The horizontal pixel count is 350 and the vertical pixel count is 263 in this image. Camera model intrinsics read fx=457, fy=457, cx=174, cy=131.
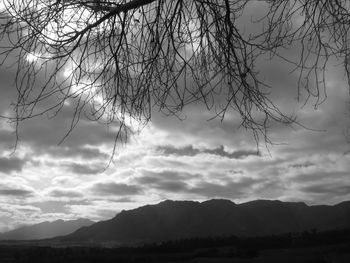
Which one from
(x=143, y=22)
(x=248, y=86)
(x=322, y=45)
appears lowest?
(x=248, y=86)

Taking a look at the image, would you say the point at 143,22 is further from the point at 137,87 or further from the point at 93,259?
the point at 93,259

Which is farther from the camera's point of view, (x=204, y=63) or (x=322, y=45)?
(x=204, y=63)

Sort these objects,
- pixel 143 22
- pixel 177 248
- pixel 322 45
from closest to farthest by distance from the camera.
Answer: pixel 322 45 → pixel 143 22 → pixel 177 248

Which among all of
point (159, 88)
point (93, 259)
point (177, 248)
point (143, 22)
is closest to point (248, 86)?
point (159, 88)

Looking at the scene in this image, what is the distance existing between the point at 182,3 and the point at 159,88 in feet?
2.69

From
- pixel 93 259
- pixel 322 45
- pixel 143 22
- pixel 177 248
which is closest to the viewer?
pixel 322 45

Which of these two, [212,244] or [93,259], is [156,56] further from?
[212,244]

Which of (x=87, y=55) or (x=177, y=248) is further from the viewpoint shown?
(x=177, y=248)

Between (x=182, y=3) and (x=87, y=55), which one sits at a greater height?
(x=182, y=3)

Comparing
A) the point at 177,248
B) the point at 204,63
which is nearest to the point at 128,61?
the point at 204,63

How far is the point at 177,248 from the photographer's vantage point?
282 ft

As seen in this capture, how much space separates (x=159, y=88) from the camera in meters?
4.40

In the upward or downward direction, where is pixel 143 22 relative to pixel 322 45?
upward

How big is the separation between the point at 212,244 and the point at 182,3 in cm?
8871
